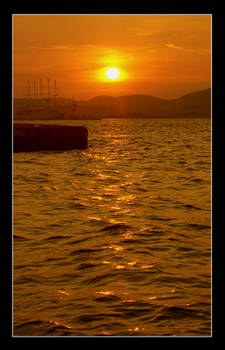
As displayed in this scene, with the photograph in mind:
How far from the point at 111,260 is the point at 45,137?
2203 cm

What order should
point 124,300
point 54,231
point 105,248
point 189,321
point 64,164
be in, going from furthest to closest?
point 64,164 < point 54,231 < point 105,248 < point 124,300 < point 189,321

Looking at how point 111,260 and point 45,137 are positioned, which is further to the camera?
point 45,137

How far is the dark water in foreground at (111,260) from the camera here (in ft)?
21.5

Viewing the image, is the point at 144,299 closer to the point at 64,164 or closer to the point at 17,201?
the point at 17,201

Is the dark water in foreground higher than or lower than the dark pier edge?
lower

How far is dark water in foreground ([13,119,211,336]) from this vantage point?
657 centimetres

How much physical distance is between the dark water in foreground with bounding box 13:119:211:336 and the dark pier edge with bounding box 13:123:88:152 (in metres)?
11.2

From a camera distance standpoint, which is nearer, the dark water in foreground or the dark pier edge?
the dark water in foreground

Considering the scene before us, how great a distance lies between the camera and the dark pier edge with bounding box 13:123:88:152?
2902cm

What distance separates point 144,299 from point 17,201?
8344mm

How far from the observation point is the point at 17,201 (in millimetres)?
14867

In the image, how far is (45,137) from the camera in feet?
99.7
